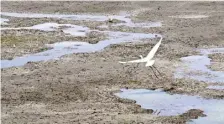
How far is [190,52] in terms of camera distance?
27141 millimetres

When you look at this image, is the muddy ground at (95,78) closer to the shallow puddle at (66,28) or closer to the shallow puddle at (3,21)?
the shallow puddle at (3,21)

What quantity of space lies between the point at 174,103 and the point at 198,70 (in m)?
5.25

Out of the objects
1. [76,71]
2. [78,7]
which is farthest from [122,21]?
[76,71]

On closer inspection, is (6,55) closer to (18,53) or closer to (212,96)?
(18,53)

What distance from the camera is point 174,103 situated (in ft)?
59.6

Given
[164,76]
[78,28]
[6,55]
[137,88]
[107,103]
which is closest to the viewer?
[107,103]

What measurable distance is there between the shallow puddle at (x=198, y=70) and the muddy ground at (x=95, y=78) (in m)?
0.42

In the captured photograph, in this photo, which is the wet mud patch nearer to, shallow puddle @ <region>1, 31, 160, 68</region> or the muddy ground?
the muddy ground

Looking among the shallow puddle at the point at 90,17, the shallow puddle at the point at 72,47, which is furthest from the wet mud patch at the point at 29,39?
the shallow puddle at the point at 90,17

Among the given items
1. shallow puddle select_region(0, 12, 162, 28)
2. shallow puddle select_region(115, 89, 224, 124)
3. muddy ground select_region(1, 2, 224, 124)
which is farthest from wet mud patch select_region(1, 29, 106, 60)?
shallow puddle select_region(115, 89, 224, 124)

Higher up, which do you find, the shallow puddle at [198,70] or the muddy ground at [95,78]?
the shallow puddle at [198,70]

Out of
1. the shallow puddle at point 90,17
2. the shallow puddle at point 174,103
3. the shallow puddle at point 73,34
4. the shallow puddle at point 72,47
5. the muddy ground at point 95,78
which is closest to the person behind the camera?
the shallow puddle at point 174,103

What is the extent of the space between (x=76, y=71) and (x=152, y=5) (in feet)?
79.2

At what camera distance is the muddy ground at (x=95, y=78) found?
661 inches
